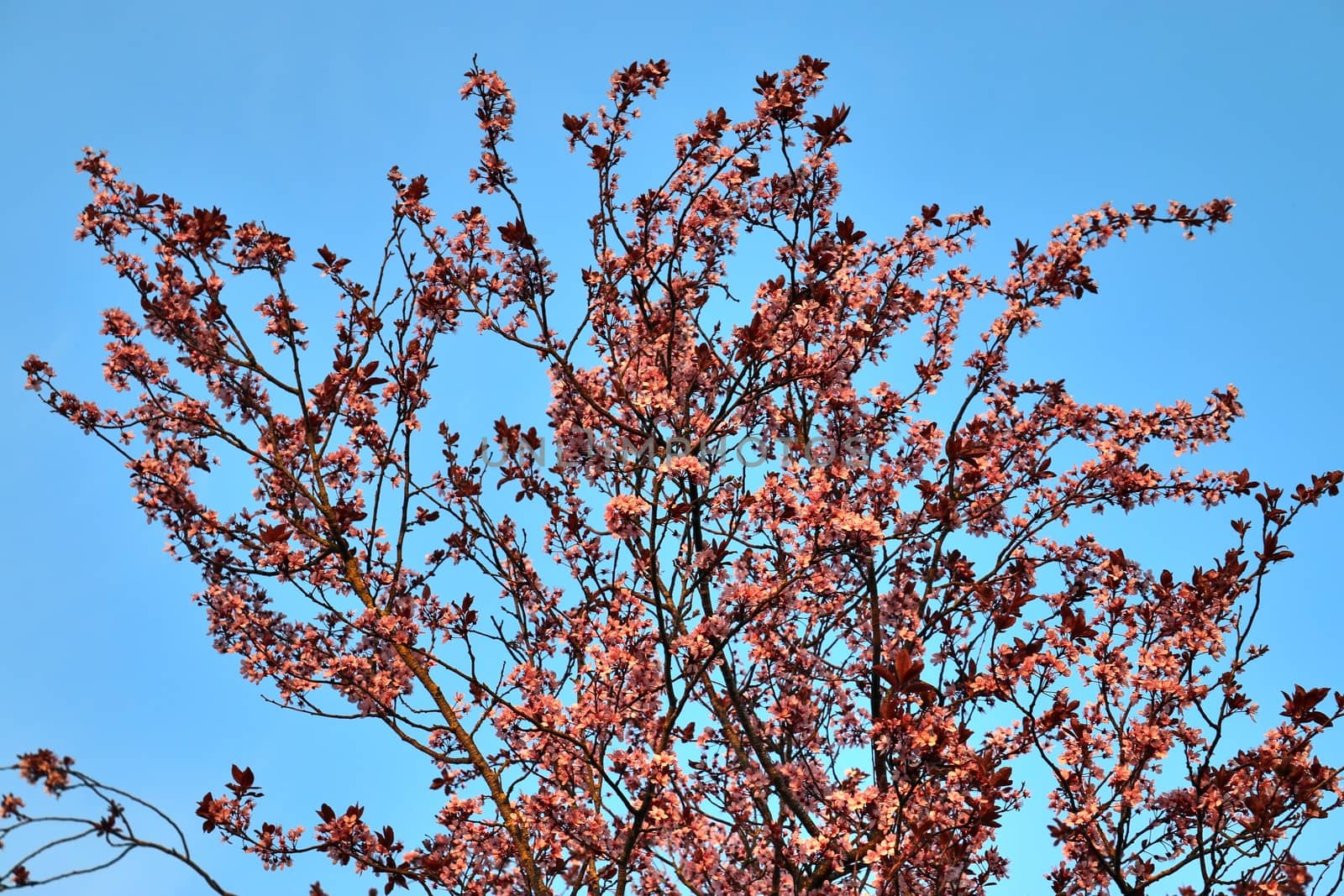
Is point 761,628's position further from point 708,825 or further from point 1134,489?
point 1134,489

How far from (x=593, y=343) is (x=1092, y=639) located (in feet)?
13.1

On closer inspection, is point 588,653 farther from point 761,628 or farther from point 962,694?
point 962,694

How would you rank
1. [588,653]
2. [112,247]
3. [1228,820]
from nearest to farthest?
1. [1228,820]
2. [588,653]
3. [112,247]

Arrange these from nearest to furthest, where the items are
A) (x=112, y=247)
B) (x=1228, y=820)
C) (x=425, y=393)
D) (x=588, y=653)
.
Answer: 1. (x=1228, y=820)
2. (x=588, y=653)
3. (x=112, y=247)
4. (x=425, y=393)

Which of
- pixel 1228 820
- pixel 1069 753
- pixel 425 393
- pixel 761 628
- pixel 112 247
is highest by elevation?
pixel 112 247

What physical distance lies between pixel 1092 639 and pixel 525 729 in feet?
11.6

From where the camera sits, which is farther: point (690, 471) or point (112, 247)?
point (112, 247)

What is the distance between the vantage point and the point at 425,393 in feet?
25.8

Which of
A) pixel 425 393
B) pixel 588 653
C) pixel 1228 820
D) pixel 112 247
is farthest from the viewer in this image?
pixel 425 393

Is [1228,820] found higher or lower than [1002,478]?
lower

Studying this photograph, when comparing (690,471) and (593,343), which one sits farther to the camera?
(593,343)

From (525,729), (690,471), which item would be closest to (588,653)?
(525,729)

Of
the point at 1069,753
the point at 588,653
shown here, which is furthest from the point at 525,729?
the point at 1069,753

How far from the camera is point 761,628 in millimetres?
6781
